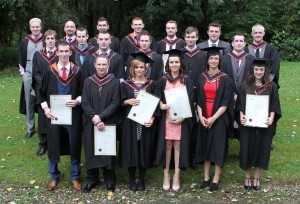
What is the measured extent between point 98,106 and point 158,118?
0.91m

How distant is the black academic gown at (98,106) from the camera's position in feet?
18.9

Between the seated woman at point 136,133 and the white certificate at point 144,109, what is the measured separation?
0.31 ft

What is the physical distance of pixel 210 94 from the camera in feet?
19.3

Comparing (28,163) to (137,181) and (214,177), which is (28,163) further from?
(214,177)

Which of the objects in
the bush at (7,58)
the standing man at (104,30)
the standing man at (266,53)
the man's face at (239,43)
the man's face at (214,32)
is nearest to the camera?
the man's face at (239,43)

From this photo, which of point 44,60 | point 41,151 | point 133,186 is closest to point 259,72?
point 133,186

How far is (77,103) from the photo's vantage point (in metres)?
5.90

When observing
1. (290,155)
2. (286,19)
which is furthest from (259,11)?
(290,155)

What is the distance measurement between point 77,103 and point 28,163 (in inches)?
78.0

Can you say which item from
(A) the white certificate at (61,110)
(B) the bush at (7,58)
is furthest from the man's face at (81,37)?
(B) the bush at (7,58)

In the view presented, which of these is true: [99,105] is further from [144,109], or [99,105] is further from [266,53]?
[266,53]

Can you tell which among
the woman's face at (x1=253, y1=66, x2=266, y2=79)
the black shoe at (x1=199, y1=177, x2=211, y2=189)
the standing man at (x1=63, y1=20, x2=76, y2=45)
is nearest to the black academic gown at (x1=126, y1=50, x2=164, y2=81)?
the standing man at (x1=63, y1=20, x2=76, y2=45)

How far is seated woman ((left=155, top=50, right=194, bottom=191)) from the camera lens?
590 centimetres

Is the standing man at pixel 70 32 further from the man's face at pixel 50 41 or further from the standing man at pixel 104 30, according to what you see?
the man's face at pixel 50 41
